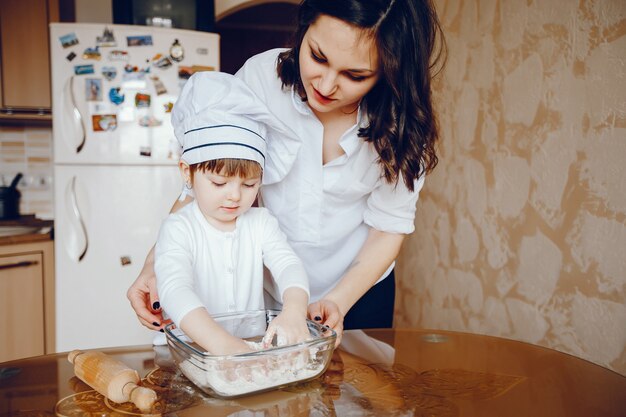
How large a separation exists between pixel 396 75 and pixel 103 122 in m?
1.79

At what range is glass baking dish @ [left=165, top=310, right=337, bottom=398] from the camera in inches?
24.9

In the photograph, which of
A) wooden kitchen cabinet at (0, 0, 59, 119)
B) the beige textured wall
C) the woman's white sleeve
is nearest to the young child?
the woman's white sleeve

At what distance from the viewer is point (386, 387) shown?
72 centimetres

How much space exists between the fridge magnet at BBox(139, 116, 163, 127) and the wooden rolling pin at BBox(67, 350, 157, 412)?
6.05 feet

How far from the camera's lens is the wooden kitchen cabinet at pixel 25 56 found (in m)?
2.50

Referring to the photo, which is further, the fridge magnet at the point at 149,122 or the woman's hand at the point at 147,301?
the fridge magnet at the point at 149,122

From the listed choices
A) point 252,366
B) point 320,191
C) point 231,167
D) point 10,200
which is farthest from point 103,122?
point 252,366

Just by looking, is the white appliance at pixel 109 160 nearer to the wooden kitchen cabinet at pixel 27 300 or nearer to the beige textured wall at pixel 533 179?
the wooden kitchen cabinet at pixel 27 300

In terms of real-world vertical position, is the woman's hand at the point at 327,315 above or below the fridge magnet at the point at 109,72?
below

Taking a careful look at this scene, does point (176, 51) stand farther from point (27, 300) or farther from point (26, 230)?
point (27, 300)

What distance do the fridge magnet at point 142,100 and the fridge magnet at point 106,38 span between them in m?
0.25

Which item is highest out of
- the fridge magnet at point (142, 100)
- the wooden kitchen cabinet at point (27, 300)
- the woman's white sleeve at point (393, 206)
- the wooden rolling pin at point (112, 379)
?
the fridge magnet at point (142, 100)

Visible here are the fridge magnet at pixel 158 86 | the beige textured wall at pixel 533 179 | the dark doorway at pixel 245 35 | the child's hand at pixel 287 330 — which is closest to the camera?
the child's hand at pixel 287 330

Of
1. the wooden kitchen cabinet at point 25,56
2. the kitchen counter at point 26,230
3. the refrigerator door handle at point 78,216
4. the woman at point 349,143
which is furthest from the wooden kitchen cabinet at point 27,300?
the woman at point 349,143
